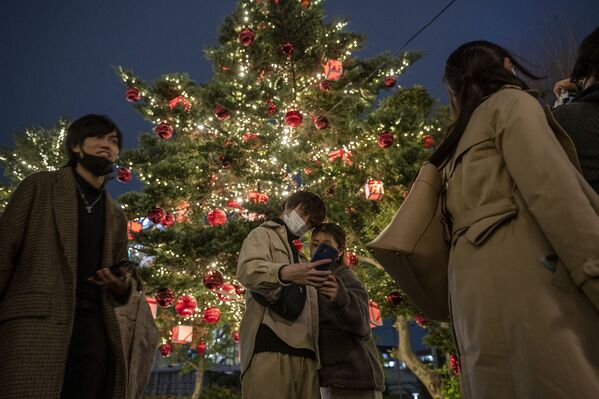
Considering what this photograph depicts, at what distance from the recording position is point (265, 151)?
7.08 meters

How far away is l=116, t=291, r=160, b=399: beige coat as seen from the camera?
203 centimetres

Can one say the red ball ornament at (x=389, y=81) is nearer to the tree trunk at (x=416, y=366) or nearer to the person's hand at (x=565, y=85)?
the tree trunk at (x=416, y=366)

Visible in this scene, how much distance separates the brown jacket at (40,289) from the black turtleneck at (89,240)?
41mm

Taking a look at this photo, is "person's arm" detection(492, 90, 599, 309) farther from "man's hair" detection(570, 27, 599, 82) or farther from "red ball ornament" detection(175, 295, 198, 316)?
"red ball ornament" detection(175, 295, 198, 316)

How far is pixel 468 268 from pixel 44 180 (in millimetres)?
1957

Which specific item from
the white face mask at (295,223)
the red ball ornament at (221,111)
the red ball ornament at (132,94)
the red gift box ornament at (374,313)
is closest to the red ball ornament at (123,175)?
the red ball ornament at (132,94)

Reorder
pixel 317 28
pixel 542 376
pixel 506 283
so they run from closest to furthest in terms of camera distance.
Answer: pixel 542 376 → pixel 506 283 → pixel 317 28

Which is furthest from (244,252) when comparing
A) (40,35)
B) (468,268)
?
(40,35)

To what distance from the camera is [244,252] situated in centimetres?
229

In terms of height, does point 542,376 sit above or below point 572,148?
below

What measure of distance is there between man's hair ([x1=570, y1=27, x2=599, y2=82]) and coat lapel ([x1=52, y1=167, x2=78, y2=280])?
93.3 inches

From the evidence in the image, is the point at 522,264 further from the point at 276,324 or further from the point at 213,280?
the point at 213,280

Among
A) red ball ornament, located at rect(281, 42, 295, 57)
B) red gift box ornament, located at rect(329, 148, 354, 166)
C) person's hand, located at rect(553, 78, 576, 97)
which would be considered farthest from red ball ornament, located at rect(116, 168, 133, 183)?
person's hand, located at rect(553, 78, 576, 97)

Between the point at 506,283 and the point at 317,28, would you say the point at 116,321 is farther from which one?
the point at 317,28
